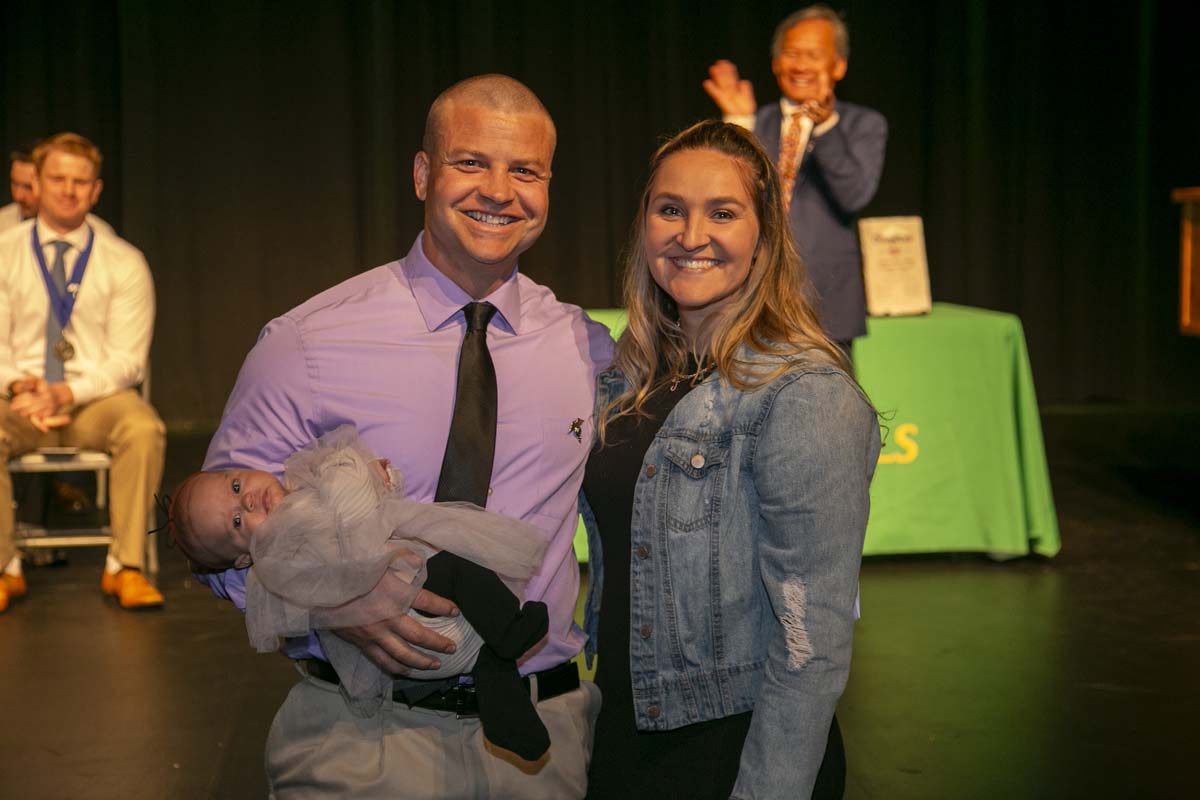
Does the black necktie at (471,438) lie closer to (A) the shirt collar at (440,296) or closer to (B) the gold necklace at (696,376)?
(A) the shirt collar at (440,296)

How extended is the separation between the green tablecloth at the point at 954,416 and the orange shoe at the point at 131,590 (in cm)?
262

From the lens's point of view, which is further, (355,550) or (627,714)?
(627,714)

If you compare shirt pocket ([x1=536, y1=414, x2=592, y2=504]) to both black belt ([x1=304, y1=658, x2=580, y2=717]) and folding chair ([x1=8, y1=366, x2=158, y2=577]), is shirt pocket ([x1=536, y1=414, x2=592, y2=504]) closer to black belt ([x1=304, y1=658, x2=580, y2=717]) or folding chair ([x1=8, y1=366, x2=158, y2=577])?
black belt ([x1=304, y1=658, x2=580, y2=717])

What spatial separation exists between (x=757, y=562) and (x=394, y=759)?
56 centimetres

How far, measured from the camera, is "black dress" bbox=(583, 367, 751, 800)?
1.84 m

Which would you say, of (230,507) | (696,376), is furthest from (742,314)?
(230,507)

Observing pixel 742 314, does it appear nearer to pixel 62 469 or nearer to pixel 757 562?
pixel 757 562

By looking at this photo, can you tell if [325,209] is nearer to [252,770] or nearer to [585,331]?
[252,770]

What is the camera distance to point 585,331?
7.25 feet

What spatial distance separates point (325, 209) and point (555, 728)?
734cm

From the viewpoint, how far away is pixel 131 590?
4.95 m

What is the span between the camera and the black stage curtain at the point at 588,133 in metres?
8.59

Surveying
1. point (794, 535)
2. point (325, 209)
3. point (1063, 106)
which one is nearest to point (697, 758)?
point (794, 535)

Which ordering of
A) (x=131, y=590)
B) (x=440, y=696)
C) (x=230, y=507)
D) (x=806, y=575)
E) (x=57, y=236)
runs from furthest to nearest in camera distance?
(x=57, y=236) → (x=131, y=590) → (x=440, y=696) → (x=230, y=507) → (x=806, y=575)
